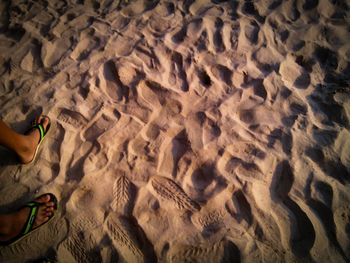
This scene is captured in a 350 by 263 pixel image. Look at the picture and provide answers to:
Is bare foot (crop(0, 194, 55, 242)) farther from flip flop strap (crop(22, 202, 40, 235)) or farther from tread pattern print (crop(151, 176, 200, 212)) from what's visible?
tread pattern print (crop(151, 176, 200, 212))

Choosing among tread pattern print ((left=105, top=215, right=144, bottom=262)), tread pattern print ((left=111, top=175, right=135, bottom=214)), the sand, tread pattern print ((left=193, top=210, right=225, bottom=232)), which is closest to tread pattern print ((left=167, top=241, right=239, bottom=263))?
the sand

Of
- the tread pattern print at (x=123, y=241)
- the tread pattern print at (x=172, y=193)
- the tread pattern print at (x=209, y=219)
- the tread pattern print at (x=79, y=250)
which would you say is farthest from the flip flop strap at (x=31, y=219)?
the tread pattern print at (x=209, y=219)

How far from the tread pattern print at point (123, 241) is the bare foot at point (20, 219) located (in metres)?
0.46

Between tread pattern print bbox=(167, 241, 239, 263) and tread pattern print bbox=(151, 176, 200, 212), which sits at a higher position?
tread pattern print bbox=(151, 176, 200, 212)

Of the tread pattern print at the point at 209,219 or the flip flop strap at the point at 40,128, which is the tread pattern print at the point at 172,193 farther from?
the flip flop strap at the point at 40,128

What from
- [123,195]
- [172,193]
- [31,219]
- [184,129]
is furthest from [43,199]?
[184,129]

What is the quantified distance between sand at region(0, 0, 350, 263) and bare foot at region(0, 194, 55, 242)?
75 millimetres

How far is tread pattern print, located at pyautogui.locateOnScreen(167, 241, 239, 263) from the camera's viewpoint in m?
1.24

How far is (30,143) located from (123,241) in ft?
3.71

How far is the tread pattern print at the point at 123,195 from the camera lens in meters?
1.37

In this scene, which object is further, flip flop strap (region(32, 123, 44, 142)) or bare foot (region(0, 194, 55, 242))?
flip flop strap (region(32, 123, 44, 142))

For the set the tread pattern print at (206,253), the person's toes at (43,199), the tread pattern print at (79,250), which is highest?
the person's toes at (43,199)

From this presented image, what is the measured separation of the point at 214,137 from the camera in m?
1.60

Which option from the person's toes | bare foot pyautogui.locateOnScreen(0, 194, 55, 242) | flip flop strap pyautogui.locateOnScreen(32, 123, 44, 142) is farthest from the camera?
flip flop strap pyautogui.locateOnScreen(32, 123, 44, 142)
